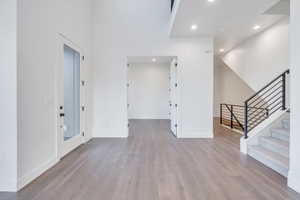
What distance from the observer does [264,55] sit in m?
5.86

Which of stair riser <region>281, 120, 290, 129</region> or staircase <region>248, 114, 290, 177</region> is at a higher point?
stair riser <region>281, 120, 290, 129</region>

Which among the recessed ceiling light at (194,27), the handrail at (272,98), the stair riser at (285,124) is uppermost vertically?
the recessed ceiling light at (194,27)

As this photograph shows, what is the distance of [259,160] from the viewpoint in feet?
12.0

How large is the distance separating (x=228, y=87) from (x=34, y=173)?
32.9 ft

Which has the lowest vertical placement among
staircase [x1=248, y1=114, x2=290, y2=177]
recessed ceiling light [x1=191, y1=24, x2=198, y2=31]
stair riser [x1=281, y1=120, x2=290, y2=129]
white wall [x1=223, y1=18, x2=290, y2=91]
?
staircase [x1=248, y1=114, x2=290, y2=177]

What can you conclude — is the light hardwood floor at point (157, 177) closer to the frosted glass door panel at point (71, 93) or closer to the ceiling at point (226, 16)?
the frosted glass door panel at point (71, 93)

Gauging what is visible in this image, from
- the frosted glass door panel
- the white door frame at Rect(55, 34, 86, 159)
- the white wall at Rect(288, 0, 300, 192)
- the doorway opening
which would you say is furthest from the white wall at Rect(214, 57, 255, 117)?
the white door frame at Rect(55, 34, 86, 159)

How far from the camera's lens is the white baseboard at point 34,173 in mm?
2572

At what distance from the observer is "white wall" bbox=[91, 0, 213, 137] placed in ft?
18.8

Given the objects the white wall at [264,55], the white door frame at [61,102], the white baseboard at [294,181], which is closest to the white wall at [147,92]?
the white wall at [264,55]

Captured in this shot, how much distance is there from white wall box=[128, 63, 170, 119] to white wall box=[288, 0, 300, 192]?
737 cm

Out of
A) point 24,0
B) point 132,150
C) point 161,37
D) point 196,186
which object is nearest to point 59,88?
point 24,0

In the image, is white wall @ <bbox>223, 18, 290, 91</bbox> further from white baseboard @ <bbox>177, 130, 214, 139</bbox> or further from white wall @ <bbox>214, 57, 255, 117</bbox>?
white wall @ <bbox>214, 57, 255, 117</bbox>
